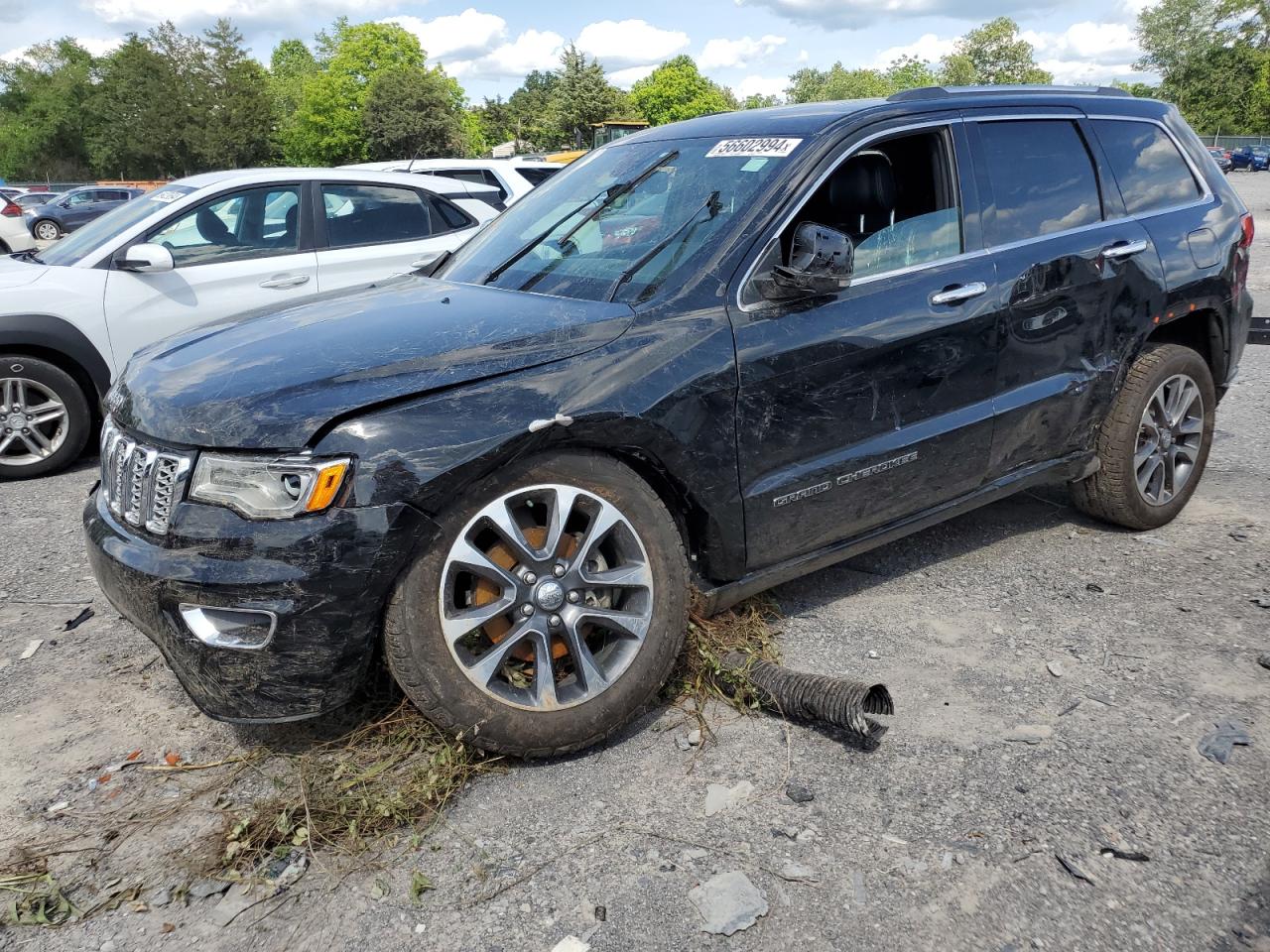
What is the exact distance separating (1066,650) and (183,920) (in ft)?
9.65

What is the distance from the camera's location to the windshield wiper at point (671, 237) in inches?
133

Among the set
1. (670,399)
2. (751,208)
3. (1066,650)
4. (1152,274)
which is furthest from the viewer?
(1152,274)

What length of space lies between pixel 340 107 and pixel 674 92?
30947 millimetres

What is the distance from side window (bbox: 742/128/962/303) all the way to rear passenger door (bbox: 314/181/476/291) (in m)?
3.83

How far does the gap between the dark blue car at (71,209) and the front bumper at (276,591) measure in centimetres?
2922

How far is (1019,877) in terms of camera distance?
252cm

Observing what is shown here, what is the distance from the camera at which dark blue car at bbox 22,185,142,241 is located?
29.3 metres

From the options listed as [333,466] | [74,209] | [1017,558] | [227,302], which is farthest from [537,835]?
[74,209]

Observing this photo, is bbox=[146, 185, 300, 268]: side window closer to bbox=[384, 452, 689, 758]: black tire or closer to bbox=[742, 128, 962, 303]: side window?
bbox=[742, 128, 962, 303]: side window

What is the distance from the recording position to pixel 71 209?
33.1 metres

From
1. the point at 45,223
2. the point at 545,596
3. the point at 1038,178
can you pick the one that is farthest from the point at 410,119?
the point at 545,596

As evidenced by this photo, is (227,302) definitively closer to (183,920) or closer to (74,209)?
(183,920)

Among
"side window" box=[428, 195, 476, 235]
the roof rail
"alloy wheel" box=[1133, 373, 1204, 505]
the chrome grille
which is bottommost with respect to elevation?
"alloy wheel" box=[1133, 373, 1204, 505]

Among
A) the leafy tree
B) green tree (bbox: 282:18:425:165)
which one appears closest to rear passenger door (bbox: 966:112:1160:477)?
the leafy tree
